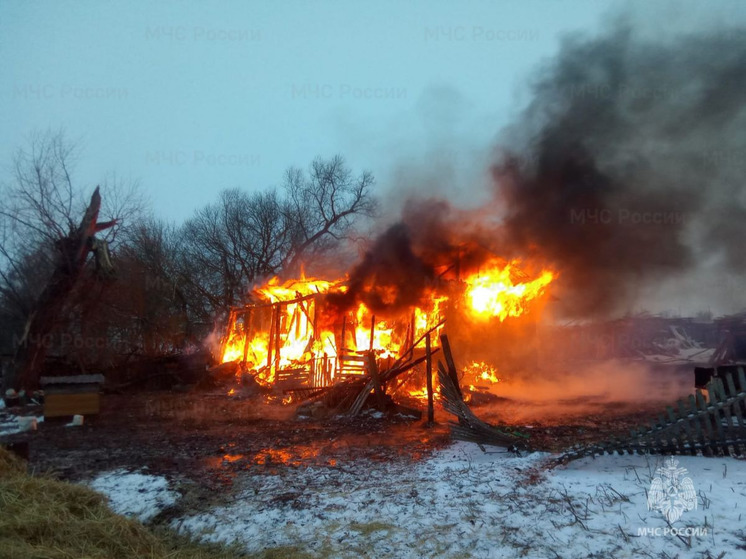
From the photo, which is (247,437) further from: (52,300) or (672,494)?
(52,300)

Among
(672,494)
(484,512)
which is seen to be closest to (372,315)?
(484,512)

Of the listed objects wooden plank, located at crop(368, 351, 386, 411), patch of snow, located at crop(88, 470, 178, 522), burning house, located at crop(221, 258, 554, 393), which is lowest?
patch of snow, located at crop(88, 470, 178, 522)

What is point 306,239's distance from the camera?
34.2 meters

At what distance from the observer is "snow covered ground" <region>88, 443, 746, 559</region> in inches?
180

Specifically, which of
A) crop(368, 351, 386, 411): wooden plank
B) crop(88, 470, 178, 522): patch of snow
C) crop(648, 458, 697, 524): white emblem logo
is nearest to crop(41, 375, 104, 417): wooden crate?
crop(88, 470, 178, 522): patch of snow

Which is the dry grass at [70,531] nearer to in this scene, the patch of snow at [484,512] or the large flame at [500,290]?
the patch of snow at [484,512]

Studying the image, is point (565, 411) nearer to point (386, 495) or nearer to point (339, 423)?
point (339, 423)

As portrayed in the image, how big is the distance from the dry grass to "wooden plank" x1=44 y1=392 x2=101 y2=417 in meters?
7.19

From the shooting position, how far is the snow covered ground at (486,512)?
4.57m

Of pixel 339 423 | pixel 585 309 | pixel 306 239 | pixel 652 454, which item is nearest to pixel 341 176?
pixel 306 239

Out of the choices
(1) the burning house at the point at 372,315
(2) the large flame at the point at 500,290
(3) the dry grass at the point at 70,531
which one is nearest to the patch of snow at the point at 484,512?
(3) the dry grass at the point at 70,531

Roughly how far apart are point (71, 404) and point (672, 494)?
12.8 metres

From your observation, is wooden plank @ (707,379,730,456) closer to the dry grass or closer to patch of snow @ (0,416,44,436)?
the dry grass

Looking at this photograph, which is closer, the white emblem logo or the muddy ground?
the white emblem logo
